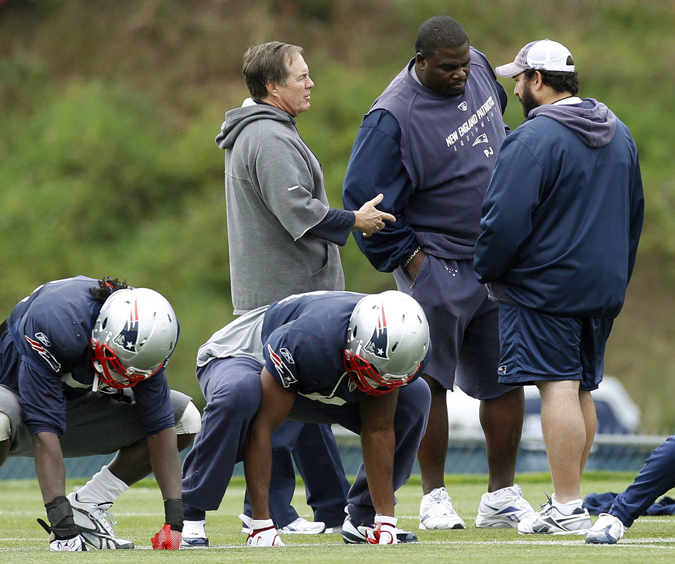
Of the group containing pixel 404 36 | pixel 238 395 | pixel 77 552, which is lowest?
pixel 77 552

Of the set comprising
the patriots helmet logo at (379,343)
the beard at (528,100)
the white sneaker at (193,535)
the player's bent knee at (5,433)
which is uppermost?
the beard at (528,100)

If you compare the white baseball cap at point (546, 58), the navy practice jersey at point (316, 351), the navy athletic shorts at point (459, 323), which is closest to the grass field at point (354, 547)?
the navy practice jersey at point (316, 351)

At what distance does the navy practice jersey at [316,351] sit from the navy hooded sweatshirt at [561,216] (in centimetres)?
73

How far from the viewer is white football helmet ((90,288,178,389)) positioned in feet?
15.1

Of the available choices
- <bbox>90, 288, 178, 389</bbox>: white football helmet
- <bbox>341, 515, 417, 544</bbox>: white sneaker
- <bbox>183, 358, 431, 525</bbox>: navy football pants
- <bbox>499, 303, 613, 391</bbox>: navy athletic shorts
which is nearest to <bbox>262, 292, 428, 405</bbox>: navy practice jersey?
<bbox>183, 358, 431, 525</bbox>: navy football pants

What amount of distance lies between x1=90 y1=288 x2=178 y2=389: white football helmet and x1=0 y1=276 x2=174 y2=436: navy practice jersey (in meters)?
0.08

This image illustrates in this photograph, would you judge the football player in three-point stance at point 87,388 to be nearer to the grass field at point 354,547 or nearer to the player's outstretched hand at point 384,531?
the grass field at point 354,547

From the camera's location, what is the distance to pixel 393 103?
5.98 m

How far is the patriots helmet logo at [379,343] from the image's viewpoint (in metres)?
4.64

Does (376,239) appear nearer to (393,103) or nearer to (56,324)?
(393,103)

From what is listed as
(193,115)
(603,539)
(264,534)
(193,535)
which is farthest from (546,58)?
(193,115)

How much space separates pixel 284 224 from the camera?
5453 mm

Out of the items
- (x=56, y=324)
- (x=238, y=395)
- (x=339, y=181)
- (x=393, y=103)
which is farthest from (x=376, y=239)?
(x=339, y=181)

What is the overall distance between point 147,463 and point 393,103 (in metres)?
2.12
